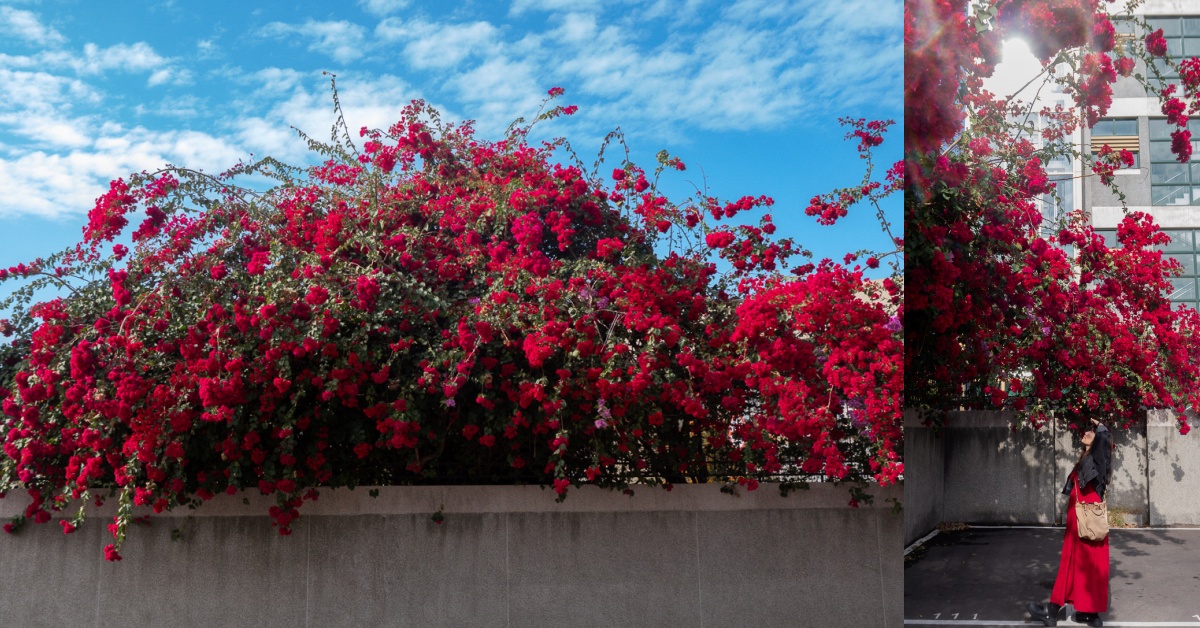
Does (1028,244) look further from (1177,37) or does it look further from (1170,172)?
(1177,37)

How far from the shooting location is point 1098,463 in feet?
9.41

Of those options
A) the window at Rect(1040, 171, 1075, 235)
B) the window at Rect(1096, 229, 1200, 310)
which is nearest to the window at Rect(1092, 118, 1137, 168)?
the window at Rect(1040, 171, 1075, 235)

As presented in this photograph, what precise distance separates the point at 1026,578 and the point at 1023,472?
0.57 metres

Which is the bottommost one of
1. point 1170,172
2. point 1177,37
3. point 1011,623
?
point 1011,623

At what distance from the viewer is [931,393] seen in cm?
392

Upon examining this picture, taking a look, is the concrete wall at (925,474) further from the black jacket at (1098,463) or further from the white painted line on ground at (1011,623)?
the black jacket at (1098,463)

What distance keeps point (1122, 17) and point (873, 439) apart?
2332mm

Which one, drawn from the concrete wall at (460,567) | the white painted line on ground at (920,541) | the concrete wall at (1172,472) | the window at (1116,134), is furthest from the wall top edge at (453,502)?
the window at (1116,134)

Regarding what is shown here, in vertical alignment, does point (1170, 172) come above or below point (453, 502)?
above

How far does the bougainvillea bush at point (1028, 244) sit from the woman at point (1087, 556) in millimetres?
662

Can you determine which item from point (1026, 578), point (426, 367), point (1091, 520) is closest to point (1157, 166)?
point (1091, 520)

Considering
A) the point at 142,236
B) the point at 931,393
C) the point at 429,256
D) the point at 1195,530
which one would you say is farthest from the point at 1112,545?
the point at 142,236

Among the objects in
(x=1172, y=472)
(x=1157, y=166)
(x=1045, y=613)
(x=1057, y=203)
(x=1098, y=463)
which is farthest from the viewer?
(x=1057, y=203)

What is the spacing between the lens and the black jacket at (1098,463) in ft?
9.33
